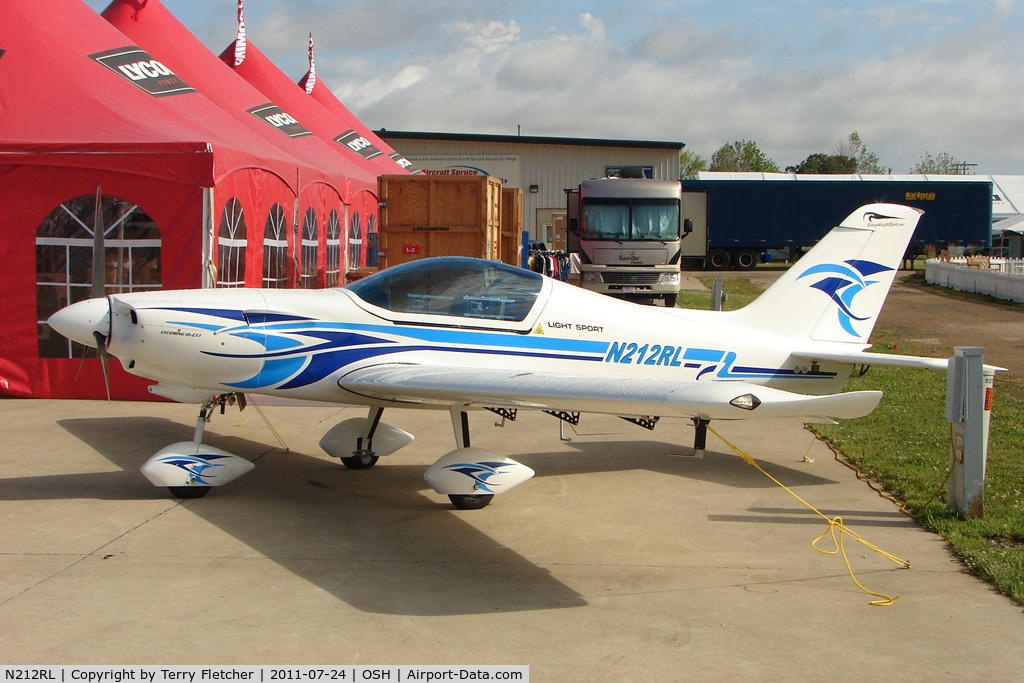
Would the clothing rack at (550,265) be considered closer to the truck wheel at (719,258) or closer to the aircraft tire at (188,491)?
the truck wheel at (719,258)

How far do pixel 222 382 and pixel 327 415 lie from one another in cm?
340

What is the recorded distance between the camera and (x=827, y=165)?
433 feet

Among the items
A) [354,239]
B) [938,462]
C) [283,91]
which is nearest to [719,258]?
[283,91]

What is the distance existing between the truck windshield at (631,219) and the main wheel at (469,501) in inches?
629

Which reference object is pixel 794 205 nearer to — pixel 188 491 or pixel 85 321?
pixel 188 491

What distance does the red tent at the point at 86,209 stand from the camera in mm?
9422

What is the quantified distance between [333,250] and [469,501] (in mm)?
10664

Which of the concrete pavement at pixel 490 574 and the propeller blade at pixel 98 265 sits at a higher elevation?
the propeller blade at pixel 98 265

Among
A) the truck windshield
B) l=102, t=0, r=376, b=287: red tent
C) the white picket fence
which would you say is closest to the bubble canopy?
l=102, t=0, r=376, b=287: red tent

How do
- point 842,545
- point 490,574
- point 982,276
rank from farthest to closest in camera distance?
point 982,276, point 842,545, point 490,574

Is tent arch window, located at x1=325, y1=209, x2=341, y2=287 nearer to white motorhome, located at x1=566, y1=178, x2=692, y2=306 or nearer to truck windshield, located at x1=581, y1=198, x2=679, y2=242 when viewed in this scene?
white motorhome, located at x1=566, y1=178, x2=692, y2=306

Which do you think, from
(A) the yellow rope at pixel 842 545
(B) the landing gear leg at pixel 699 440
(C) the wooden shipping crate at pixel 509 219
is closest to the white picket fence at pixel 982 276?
(C) the wooden shipping crate at pixel 509 219

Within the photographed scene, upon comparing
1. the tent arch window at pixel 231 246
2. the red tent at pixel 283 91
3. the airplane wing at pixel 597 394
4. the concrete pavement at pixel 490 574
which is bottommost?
the concrete pavement at pixel 490 574

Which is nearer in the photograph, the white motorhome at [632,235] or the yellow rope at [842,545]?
the yellow rope at [842,545]
